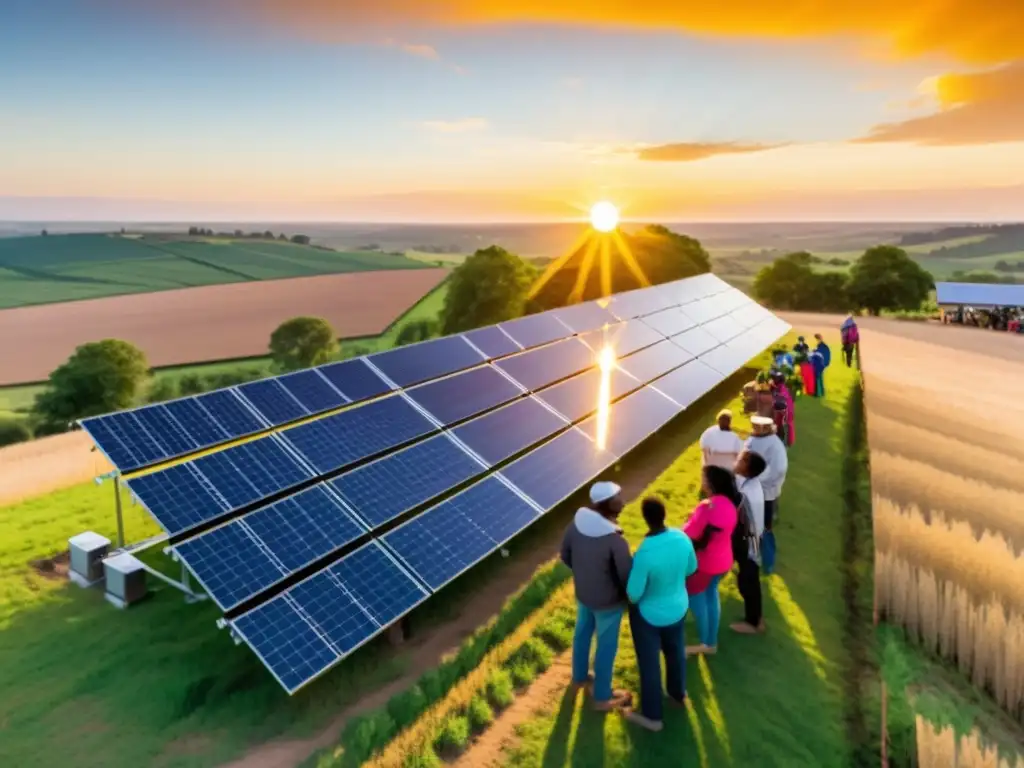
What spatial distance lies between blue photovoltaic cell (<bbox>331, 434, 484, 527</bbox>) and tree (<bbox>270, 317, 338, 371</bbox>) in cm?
3473

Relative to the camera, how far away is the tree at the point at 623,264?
4950cm

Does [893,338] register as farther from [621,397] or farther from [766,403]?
[621,397]

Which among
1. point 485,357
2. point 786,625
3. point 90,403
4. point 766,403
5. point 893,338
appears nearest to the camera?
point 786,625

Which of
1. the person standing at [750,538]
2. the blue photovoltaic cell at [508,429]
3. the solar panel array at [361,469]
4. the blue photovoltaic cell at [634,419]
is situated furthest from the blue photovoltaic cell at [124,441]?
the blue photovoltaic cell at [634,419]

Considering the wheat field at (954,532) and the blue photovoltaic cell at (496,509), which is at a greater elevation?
the blue photovoltaic cell at (496,509)

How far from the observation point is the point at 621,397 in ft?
48.0

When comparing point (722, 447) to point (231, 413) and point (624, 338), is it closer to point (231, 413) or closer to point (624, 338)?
point (231, 413)

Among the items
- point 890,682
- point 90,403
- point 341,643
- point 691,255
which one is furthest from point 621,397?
point 691,255

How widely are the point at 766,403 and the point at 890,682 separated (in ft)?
29.0

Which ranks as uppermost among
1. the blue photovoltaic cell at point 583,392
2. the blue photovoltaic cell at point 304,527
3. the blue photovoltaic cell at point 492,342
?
the blue photovoltaic cell at point 492,342

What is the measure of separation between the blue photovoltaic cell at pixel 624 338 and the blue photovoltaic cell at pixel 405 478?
25.8ft

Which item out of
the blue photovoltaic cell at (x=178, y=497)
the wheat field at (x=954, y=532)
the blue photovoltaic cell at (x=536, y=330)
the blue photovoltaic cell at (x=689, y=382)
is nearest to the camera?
the blue photovoltaic cell at (x=178, y=497)

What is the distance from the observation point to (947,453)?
1658 centimetres

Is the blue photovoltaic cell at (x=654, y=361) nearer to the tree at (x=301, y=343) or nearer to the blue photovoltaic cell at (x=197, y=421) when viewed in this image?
the blue photovoltaic cell at (x=197, y=421)
